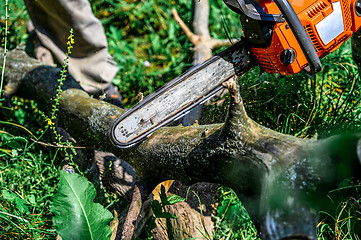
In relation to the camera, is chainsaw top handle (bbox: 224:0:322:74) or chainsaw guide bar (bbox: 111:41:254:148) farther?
chainsaw guide bar (bbox: 111:41:254:148)

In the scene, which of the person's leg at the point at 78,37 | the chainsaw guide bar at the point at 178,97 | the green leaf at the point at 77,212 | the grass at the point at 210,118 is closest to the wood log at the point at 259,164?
the chainsaw guide bar at the point at 178,97

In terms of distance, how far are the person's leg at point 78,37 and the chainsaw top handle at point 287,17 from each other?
4.44 ft

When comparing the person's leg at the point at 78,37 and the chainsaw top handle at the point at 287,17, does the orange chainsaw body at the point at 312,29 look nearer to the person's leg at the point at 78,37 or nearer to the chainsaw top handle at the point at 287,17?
the chainsaw top handle at the point at 287,17

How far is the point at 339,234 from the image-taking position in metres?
1.93

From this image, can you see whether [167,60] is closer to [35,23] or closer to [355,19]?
[35,23]

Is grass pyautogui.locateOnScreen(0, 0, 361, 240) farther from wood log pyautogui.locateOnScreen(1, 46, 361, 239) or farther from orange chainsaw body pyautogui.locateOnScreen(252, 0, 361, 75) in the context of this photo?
wood log pyautogui.locateOnScreen(1, 46, 361, 239)

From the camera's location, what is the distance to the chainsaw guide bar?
6.24 ft

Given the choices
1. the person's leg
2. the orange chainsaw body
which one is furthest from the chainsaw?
the person's leg

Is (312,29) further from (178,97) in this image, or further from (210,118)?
(210,118)

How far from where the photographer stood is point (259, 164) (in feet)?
4.21

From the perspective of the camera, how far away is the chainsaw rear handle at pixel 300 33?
1761 mm

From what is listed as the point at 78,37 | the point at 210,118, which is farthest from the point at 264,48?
the point at 78,37

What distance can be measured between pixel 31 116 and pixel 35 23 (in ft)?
2.49

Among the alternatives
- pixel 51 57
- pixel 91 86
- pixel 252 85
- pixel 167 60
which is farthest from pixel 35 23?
pixel 252 85
